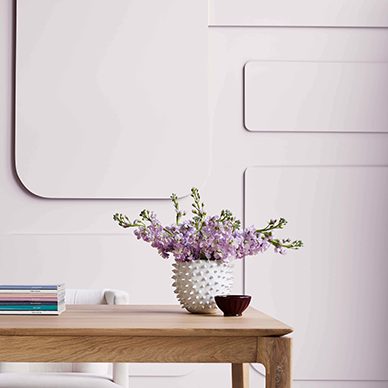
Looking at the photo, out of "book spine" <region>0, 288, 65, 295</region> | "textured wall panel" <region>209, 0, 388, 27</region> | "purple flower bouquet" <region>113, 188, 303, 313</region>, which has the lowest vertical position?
"book spine" <region>0, 288, 65, 295</region>

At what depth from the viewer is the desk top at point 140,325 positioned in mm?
1785

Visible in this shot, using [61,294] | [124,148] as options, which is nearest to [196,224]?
[61,294]

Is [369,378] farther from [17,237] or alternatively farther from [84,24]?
[84,24]

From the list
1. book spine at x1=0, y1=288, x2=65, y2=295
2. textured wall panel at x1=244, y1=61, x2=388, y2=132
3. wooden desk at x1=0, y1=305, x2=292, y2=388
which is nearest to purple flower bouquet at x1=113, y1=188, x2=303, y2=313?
book spine at x1=0, y1=288, x2=65, y2=295

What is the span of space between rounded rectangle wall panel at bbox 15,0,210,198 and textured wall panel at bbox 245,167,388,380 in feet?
1.15

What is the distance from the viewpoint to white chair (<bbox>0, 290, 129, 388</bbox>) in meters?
2.26

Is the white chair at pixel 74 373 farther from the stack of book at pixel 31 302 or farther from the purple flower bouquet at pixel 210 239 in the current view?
the purple flower bouquet at pixel 210 239

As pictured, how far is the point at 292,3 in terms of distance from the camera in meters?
3.50

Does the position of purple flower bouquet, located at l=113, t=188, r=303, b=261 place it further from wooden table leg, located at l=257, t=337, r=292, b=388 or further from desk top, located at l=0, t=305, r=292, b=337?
wooden table leg, located at l=257, t=337, r=292, b=388

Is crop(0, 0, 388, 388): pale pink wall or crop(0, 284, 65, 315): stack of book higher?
crop(0, 0, 388, 388): pale pink wall

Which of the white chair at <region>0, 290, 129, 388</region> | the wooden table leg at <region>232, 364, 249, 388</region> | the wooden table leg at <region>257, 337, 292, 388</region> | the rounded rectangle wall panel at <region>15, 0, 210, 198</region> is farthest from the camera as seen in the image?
the rounded rectangle wall panel at <region>15, 0, 210, 198</region>

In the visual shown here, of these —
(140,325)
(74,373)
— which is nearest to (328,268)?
(74,373)

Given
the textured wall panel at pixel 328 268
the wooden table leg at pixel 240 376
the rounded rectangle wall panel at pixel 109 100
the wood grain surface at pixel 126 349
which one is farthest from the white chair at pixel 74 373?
the textured wall panel at pixel 328 268

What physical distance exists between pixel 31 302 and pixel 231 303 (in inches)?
19.2
